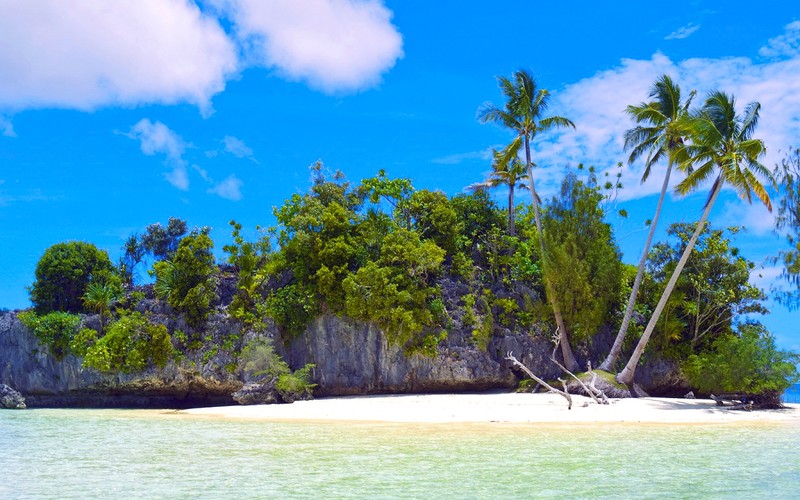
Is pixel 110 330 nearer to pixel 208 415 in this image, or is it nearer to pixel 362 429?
pixel 208 415

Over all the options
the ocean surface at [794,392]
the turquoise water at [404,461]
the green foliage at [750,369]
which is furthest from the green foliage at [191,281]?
the ocean surface at [794,392]

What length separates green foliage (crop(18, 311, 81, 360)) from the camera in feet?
90.3

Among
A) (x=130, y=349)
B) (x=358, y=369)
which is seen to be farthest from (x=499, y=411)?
(x=130, y=349)

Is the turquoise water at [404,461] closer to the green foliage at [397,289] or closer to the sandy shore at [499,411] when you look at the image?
the sandy shore at [499,411]

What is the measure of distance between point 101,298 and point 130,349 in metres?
3.04

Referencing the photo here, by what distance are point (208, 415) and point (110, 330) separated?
27.8ft

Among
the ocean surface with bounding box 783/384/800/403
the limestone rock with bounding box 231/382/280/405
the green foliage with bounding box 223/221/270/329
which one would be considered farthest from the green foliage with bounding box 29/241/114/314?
the ocean surface with bounding box 783/384/800/403

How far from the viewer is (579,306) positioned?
1024 inches

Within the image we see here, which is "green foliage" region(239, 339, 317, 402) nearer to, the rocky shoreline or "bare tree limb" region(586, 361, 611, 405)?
the rocky shoreline

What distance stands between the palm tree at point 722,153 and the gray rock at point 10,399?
2414cm

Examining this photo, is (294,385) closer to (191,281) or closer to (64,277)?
(191,281)

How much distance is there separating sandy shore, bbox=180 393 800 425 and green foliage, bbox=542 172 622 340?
4.42 meters

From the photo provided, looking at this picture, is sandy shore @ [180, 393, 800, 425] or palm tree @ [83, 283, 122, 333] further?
palm tree @ [83, 283, 122, 333]

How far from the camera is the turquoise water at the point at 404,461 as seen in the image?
882 cm
